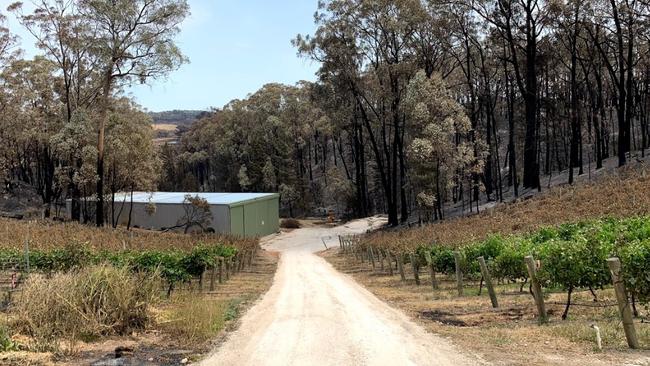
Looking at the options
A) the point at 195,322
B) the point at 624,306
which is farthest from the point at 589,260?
the point at 195,322

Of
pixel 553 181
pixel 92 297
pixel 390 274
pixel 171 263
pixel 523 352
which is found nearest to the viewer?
pixel 523 352

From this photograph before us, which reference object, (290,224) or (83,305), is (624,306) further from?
(290,224)

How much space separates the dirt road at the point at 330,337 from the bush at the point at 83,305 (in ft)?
6.58

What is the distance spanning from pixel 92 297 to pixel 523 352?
7127 mm

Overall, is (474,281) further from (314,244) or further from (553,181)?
(314,244)

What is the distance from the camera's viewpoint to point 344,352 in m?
7.80

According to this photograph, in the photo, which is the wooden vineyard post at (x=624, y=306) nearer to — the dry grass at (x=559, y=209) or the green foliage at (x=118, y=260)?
the green foliage at (x=118, y=260)

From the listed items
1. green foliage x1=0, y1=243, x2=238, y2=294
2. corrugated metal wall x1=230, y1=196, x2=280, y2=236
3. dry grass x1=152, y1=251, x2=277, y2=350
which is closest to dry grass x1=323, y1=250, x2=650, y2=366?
dry grass x1=152, y1=251, x2=277, y2=350

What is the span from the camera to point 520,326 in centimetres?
911

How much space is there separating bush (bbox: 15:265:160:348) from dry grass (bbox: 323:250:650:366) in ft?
18.1

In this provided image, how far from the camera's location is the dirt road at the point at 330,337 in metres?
7.42

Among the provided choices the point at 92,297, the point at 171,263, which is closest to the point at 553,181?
the point at 171,263

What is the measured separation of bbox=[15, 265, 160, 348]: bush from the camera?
863 cm

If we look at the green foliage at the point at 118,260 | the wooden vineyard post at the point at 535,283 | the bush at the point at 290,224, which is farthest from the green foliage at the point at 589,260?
the bush at the point at 290,224
